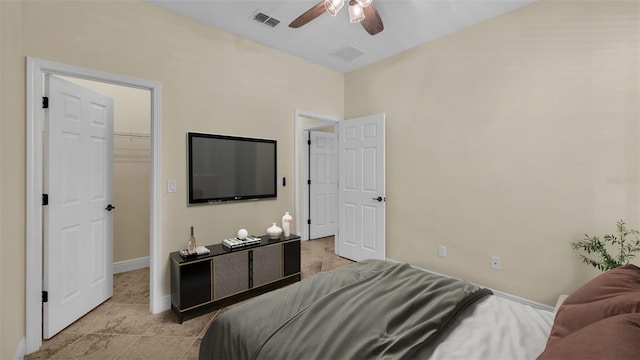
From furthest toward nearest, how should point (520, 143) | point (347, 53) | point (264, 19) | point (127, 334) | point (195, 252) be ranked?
1. point (347, 53)
2. point (264, 19)
3. point (520, 143)
4. point (195, 252)
5. point (127, 334)

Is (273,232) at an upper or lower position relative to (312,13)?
lower

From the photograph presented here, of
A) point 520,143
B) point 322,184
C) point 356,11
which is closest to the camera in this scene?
point 356,11

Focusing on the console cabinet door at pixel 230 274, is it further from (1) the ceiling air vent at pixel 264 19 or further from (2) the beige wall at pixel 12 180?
(1) the ceiling air vent at pixel 264 19

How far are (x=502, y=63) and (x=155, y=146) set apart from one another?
11.1 feet

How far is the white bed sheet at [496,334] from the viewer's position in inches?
42.5

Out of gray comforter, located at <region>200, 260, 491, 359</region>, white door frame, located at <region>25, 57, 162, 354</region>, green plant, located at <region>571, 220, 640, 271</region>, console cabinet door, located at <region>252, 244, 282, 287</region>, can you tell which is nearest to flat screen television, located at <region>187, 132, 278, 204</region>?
console cabinet door, located at <region>252, 244, 282, 287</region>

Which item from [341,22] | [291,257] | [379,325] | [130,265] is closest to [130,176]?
[130,265]

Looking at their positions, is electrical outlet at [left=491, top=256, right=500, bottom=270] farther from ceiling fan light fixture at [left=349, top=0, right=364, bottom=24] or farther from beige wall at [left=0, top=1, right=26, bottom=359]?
beige wall at [left=0, top=1, right=26, bottom=359]

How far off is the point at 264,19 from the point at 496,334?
3.04 m

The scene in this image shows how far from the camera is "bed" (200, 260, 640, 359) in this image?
3.55 ft

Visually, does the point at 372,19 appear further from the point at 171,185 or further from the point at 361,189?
the point at 171,185

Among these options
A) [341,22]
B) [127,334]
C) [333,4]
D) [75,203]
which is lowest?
[127,334]

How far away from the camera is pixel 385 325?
3.99 ft

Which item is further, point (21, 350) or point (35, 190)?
point (35, 190)
